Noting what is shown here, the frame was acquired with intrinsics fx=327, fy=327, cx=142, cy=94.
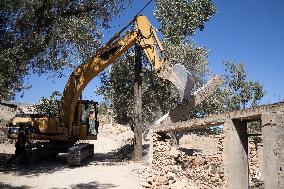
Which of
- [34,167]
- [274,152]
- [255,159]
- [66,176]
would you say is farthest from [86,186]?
[274,152]

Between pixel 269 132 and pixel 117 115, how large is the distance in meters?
22.9

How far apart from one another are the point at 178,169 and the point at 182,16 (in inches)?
700

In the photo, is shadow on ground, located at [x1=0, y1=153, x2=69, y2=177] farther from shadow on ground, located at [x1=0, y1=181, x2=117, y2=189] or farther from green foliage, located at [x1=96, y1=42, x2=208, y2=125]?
green foliage, located at [x1=96, y1=42, x2=208, y2=125]

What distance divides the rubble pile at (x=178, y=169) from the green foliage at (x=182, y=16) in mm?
15357

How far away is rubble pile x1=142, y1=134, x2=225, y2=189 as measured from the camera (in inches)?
360

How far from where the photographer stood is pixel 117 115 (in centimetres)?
2733

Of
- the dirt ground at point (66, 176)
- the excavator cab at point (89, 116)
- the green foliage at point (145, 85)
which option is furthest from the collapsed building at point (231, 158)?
the green foliage at point (145, 85)

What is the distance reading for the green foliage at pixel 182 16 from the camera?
2592 centimetres

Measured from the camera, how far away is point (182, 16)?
26.2 meters

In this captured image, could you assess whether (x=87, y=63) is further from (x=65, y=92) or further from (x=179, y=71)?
(x=179, y=71)

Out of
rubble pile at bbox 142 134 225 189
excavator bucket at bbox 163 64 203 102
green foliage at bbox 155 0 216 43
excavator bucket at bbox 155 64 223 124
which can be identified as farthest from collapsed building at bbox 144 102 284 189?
green foliage at bbox 155 0 216 43

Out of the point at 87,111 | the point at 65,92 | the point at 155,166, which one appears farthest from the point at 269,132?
the point at 87,111

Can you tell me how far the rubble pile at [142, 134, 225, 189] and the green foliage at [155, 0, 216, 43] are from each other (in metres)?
15.4

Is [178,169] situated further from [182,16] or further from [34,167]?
[182,16]
